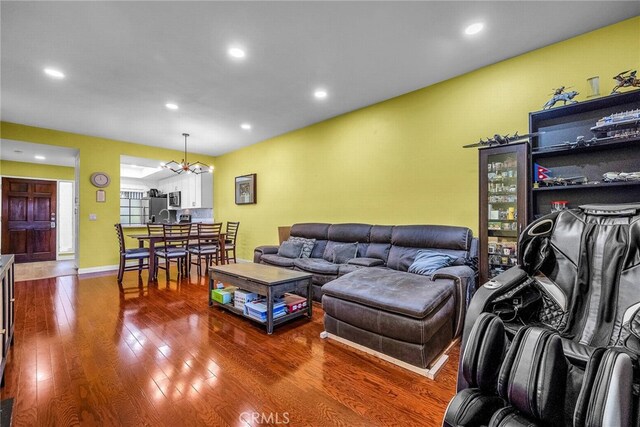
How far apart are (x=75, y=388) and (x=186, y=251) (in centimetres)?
333

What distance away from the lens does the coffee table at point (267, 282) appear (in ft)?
Answer: 8.73

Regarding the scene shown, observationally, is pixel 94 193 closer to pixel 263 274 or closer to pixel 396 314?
pixel 263 274

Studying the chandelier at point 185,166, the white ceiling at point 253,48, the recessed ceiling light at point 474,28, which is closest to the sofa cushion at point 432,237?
the white ceiling at point 253,48

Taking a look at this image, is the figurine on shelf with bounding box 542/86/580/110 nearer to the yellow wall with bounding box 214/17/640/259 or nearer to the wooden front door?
the yellow wall with bounding box 214/17/640/259

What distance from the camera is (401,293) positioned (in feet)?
7.23

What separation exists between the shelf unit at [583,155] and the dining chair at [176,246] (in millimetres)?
4959

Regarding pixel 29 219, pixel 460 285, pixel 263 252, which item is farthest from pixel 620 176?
pixel 29 219

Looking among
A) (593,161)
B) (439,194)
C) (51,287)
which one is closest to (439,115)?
(439,194)

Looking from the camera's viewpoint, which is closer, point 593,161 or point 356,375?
point 356,375

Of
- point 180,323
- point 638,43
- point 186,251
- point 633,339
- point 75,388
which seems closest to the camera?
point 633,339

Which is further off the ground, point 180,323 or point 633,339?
point 633,339

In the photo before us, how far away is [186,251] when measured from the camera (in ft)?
16.5

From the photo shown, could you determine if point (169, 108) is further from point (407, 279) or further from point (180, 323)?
point (407, 279)

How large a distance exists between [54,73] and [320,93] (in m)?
3.09
